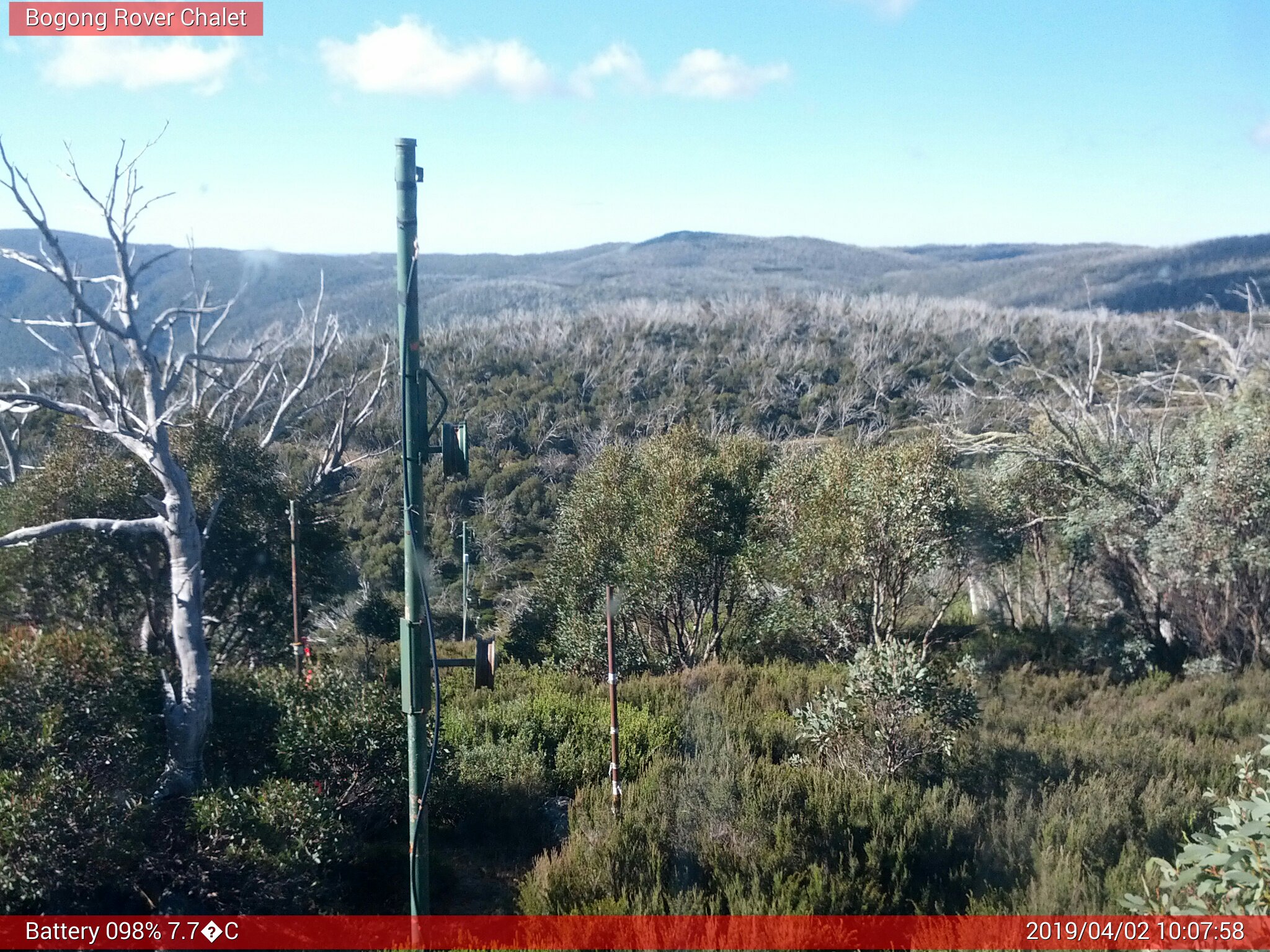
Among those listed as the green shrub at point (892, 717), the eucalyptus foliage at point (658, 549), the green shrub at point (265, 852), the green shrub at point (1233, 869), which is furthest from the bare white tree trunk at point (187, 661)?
the eucalyptus foliage at point (658, 549)

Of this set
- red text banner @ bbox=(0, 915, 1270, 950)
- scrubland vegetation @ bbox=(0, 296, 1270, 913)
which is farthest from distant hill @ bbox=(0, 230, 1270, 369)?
red text banner @ bbox=(0, 915, 1270, 950)

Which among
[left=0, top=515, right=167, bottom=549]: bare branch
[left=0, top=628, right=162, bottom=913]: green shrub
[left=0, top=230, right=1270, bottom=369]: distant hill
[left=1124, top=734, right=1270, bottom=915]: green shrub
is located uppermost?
[left=0, top=230, right=1270, bottom=369]: distant hill

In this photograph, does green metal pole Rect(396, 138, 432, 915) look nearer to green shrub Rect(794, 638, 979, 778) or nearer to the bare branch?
the bare branch

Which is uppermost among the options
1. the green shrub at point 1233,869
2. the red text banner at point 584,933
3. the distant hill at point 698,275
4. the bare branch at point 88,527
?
the distant hill at point 698,275

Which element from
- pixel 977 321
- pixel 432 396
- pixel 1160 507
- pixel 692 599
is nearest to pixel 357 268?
pixel 432 396

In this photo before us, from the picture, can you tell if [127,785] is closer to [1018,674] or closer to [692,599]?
[692,599]

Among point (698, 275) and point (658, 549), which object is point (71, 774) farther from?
point (698, 275)

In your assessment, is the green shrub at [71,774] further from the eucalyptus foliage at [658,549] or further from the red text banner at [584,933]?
the eucalyptus foliage at [658,549]
